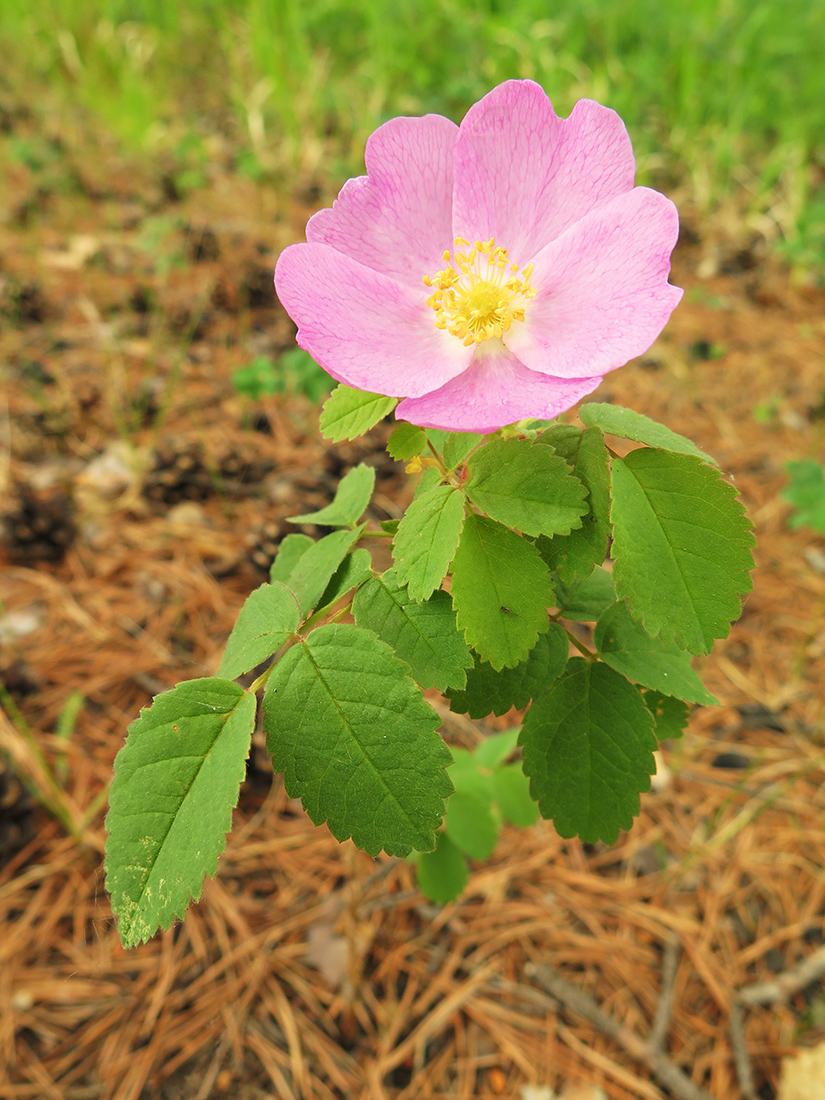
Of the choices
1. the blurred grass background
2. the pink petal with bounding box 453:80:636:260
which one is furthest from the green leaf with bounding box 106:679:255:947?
the blurred grass background

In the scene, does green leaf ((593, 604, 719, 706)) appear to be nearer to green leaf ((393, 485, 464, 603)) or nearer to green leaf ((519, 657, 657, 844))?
green leaf ((519, 657, 657, 844))

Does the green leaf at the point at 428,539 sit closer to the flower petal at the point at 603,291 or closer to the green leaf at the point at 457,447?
the green leaf at the point at 457,447

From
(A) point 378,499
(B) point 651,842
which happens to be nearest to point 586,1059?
(B) point 651,842

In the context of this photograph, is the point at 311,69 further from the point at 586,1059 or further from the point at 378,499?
the point at 586,1059

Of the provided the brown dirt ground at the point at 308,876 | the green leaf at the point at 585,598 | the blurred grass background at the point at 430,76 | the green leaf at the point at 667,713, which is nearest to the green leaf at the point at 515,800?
the brown dirt ground at the point at 308,876

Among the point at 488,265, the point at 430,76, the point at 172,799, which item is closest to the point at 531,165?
the point at 488,265

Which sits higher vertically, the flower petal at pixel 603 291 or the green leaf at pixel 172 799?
the flower petal at pixel 603 291
